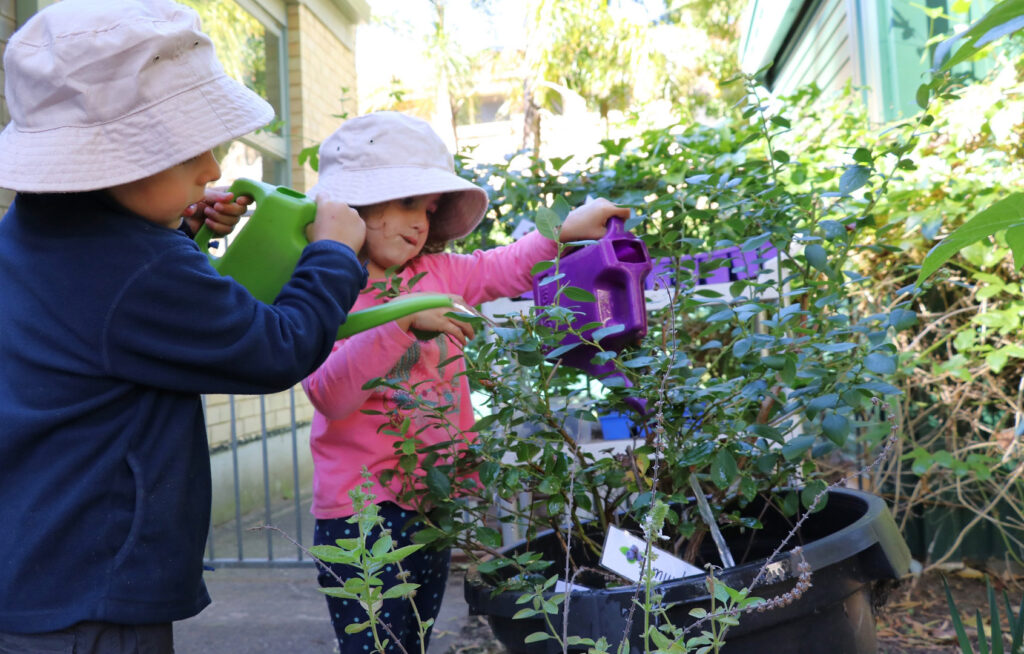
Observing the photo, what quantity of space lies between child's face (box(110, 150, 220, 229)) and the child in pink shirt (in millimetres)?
427

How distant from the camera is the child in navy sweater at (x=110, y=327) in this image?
3.69ft

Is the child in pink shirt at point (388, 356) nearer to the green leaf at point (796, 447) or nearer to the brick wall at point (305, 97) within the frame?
the green leaf at point (796, 447)

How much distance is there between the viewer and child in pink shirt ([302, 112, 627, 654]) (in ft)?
5.44

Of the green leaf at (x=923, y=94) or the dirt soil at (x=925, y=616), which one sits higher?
the green leaf at (x=923, y=94)

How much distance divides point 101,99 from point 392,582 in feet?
3.40

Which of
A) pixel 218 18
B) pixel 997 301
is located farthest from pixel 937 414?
pixel 218 18

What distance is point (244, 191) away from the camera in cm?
153

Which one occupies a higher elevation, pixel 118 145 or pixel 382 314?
pixel 118 145

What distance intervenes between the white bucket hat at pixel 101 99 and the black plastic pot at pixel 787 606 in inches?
31.4

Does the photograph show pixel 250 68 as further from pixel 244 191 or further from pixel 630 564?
pixel 630 564

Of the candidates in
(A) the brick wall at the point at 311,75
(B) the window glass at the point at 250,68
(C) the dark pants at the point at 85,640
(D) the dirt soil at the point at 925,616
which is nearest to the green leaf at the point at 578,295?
(C) the dark pants at the point at 85,640

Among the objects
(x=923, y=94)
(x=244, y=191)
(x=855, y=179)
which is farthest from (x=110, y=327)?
(x=923, y=94)

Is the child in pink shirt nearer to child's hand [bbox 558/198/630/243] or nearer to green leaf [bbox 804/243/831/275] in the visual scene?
child's hand [bbox 558/198/630/243]

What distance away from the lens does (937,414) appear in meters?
3.34
